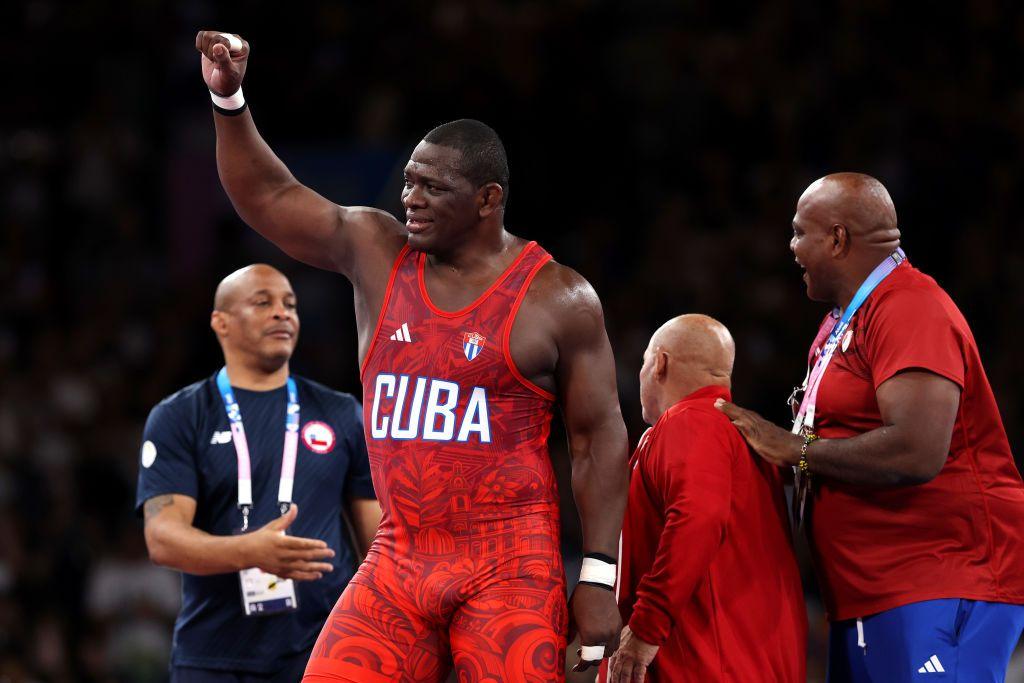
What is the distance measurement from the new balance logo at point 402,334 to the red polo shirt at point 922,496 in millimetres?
1268

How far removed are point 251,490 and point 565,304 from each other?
5.48ft

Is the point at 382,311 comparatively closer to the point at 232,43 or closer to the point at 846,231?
the point at 232,43

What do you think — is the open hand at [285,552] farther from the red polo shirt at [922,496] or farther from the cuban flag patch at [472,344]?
the red polo shirt at [922,496]

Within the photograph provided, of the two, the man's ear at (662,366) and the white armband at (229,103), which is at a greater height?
the white armband at (229,103)

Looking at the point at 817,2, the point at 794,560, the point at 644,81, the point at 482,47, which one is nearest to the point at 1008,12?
the point at 817,2

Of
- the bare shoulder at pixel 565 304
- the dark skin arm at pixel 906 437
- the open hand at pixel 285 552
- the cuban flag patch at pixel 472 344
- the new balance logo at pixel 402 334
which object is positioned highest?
the bare shoulder at pixel 565 304

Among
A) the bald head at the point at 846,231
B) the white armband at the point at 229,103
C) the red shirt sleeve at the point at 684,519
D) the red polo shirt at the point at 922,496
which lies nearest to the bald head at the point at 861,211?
the bald head at the point at 846,231

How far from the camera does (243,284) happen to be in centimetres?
499

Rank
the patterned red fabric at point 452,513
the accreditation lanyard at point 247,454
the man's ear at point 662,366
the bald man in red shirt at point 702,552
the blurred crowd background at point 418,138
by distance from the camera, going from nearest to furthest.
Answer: the patterned red fabric at point 452,513 < the bald man in red shirt at point 702,552 < the man's ear at point 662,366 < the accreditation lanyard at point 247,454 < the blurred crowd background at point 418,138

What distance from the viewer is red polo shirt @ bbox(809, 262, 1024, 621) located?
3.73 meters

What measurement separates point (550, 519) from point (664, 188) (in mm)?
6566

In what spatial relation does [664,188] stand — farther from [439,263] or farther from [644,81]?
[439,263]

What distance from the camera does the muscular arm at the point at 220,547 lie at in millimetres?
4164

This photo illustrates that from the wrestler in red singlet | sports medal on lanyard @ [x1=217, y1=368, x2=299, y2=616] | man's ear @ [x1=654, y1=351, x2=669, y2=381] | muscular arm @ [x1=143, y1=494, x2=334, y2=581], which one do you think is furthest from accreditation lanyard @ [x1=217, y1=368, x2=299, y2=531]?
man's ear @ [x1=654, y1=351, x2=669, y2=381]
